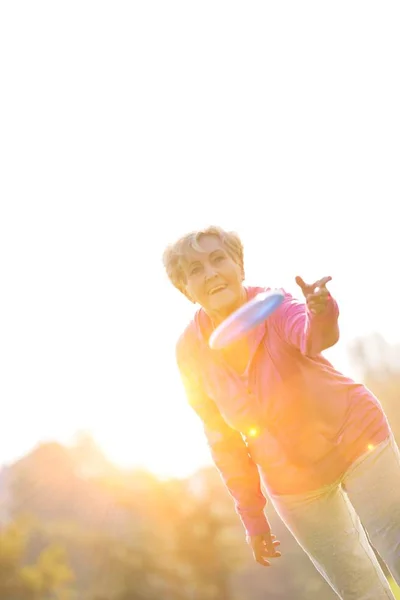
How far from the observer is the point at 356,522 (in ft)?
11.1

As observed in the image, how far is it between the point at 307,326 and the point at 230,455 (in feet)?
3.84

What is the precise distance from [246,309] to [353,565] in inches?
55.9

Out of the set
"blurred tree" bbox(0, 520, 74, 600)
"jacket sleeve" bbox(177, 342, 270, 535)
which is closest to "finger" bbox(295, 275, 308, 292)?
"jacket sleeve" bbox(177, 342, 270, 535)

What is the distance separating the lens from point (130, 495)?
26812 mm

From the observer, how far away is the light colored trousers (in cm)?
308

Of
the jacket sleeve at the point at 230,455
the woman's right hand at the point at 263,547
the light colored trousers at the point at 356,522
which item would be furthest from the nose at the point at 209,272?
the woman's right hand at the point at 263,547

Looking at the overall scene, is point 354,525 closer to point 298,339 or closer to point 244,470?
point 244,470

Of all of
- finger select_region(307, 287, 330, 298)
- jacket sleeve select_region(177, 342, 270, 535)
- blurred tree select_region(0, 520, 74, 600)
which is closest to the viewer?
finger select_region(307, 287, 330, 298)

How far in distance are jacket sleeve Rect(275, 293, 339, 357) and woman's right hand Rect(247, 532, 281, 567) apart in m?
1.25

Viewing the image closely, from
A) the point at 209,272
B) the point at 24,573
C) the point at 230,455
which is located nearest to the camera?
the point at 209,272

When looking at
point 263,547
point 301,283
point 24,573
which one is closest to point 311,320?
point 301,283

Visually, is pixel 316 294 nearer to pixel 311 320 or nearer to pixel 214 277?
pixel 311 320

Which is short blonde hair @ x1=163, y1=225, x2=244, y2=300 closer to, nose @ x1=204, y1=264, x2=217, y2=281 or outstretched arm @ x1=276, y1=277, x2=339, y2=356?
nose @ x1=204, y1=264, x2=217, y2=281

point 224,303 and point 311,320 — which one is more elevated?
point 224,303
